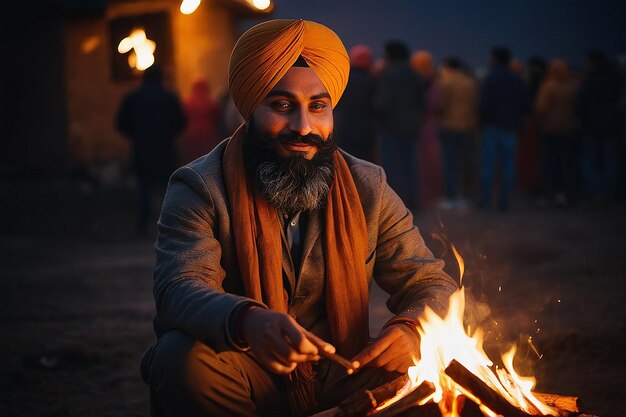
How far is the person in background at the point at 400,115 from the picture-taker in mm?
9773

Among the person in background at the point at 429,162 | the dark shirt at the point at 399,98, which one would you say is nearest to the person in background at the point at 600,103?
the person in background at the point at 429,162

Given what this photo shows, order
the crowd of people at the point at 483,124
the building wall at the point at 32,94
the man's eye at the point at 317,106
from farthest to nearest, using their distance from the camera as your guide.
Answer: the building wall at the point at 32,94, the crowd of people at the point at 483,124, the man's eye at the point at 317,106

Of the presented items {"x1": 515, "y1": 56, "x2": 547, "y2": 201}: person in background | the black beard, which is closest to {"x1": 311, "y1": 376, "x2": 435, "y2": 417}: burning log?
the black beard

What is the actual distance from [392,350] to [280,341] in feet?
1.64

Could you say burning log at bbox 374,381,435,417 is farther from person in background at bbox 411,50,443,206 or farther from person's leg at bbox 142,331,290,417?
person in background at bbox 411,50,443,206

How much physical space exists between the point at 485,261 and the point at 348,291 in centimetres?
447

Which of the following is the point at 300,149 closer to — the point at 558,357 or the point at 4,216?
the point at 558,357

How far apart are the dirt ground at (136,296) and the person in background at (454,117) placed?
57 cm

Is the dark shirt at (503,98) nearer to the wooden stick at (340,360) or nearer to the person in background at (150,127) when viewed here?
the person in background at (150,127)

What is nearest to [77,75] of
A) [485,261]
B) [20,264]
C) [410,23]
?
[20,264]

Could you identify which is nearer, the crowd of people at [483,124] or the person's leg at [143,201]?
the person's leg at [143,201]

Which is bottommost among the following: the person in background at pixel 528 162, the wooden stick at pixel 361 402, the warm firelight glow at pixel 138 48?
the person in background at pixel 528 162

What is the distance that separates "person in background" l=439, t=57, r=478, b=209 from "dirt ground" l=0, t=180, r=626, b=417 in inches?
22.4

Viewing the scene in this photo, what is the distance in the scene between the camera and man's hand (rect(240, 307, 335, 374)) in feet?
7.85
